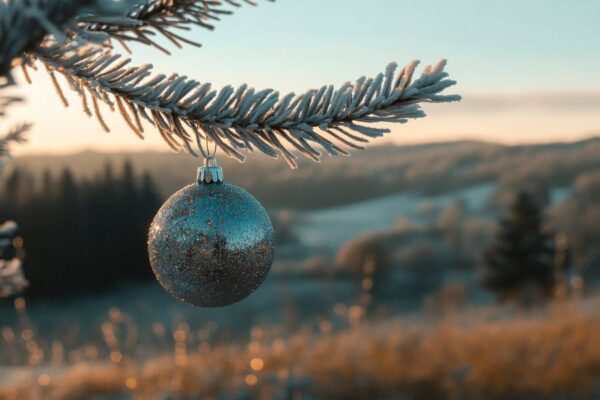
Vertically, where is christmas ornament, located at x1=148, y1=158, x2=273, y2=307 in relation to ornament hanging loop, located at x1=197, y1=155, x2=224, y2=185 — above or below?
below

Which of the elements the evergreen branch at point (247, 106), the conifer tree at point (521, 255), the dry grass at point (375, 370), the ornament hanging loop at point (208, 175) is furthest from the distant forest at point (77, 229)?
the evergreen branch at point (247, 106)

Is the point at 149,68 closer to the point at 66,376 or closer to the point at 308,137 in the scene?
the point at 308,137

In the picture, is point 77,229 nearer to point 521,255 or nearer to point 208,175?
point 521,255

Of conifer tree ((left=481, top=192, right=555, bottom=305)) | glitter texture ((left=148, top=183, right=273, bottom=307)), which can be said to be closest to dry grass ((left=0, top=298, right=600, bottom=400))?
glitter texture ((left=148, top=183, right=273, bottom=307))

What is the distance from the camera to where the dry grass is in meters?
4.45

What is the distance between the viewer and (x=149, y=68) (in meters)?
0.99

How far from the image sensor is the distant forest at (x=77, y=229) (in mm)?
17922

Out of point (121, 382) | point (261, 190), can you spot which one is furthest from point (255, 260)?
point (261, 190)

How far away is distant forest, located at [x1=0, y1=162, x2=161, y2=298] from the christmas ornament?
54.7 ft

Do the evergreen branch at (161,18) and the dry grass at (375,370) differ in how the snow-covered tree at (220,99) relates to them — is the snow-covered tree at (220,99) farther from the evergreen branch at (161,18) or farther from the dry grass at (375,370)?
the dry grass at (375,370)

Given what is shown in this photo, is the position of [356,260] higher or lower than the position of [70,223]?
lower

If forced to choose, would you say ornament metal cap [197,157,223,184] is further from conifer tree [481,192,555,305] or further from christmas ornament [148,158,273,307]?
conifer tree [481,192,555,305]

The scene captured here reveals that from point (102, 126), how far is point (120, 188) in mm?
17769

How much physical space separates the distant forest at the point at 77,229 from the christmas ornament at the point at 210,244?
1666 centimetres
